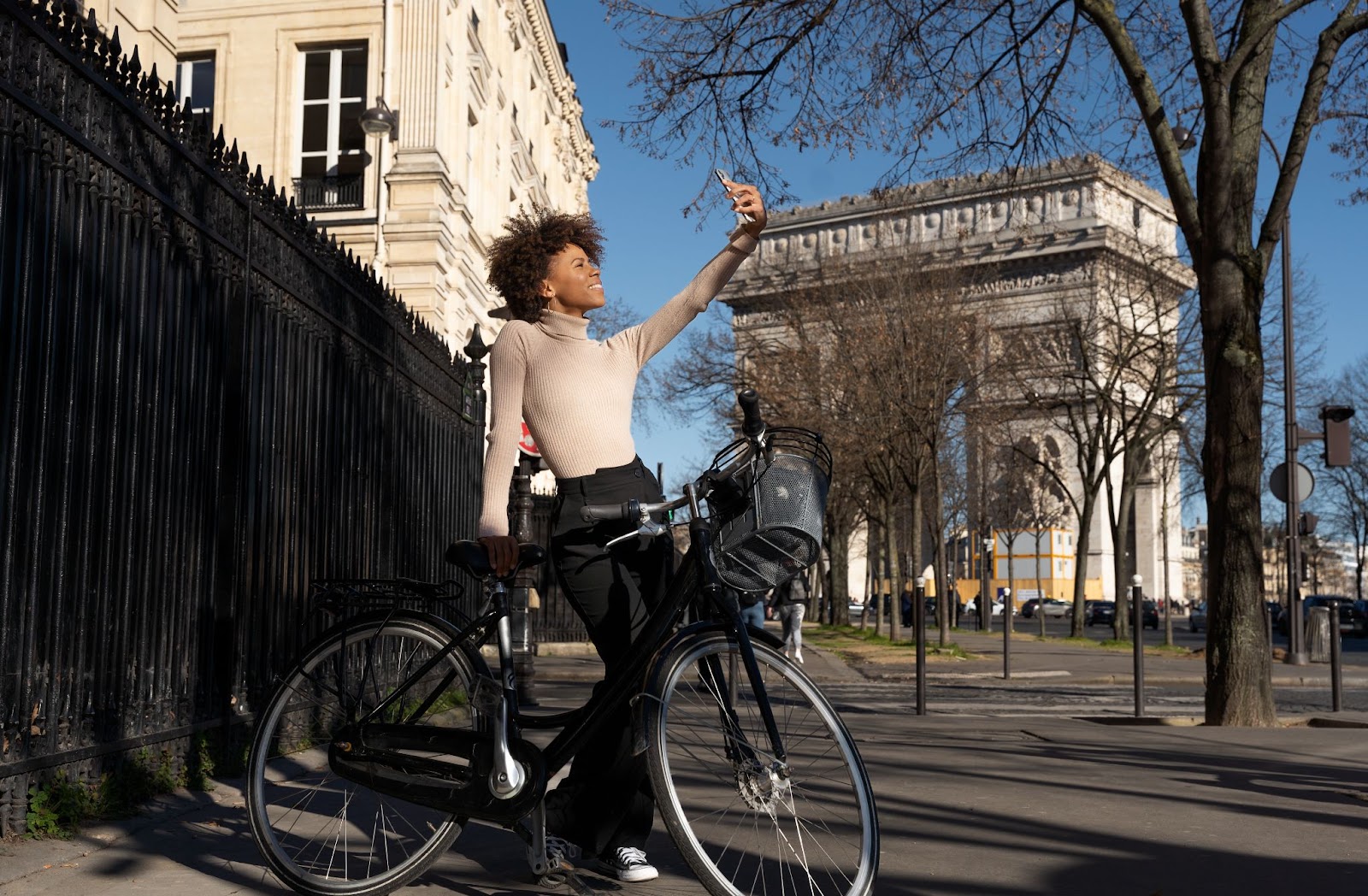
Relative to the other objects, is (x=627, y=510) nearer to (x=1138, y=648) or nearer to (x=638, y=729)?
(x=638, y=729)

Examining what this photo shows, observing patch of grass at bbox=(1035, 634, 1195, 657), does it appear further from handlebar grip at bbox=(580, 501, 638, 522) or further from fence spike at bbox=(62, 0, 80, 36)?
fence spike at bbox=(62, 0, 80, 36)

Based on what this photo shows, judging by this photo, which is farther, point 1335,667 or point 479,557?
point 1335,667

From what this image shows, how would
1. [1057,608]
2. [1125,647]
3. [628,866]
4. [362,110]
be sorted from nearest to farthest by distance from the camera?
[628,866]
[362,110]
[1125,647]
[1057,608]

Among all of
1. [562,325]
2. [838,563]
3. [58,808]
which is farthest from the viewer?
[838,563]

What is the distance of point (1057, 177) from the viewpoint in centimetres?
1698

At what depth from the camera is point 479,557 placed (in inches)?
151

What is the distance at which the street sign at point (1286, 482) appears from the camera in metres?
20.5

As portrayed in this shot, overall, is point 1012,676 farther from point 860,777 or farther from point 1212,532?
point 860,777

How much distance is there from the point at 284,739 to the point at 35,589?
3.05 ft

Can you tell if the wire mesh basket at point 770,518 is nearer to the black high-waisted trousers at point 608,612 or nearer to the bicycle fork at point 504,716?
the black high-waisted trousers at point 608,612

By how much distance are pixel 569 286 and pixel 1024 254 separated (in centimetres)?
6600

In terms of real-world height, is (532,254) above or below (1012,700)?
above

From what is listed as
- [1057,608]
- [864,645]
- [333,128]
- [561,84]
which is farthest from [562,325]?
[1057,608]

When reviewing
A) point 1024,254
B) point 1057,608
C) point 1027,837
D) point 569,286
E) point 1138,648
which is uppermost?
point 1024,254
